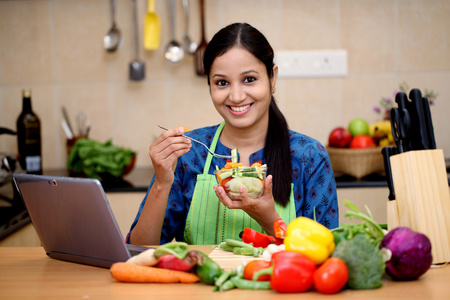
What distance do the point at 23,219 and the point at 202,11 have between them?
1321 millimetres

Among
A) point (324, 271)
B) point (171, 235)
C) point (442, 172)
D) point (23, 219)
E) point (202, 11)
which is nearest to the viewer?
point (324, 271)

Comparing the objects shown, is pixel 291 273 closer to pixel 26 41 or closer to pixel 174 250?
pixel 174 250

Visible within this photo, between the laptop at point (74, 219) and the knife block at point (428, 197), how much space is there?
580 mm

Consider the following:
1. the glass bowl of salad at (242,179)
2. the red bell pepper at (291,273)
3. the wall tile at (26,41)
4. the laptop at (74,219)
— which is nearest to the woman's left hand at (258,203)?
the glass bowl of salad at (242,179)

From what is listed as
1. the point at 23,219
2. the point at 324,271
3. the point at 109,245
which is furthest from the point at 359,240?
the point at 23,219

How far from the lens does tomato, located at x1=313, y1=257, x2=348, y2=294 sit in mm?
921

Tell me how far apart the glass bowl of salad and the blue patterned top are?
394 mm

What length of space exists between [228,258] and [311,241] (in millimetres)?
250

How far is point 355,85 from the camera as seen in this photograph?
8.98 ft

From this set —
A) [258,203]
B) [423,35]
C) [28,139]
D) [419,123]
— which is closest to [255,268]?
[258,203]

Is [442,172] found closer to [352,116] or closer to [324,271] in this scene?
[324,271]

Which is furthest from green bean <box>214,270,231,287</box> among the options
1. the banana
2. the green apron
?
the banana

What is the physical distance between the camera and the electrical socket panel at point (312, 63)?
2711mm

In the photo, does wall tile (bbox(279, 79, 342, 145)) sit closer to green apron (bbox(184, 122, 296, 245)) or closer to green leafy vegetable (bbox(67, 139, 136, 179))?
green leafy vegetable (bbox(67, 139, 136, 179))
